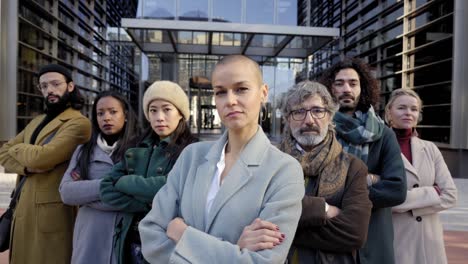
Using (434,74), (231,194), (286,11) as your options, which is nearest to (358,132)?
(231,194)

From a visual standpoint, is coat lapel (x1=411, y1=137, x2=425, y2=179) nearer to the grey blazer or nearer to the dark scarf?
the dark scarf

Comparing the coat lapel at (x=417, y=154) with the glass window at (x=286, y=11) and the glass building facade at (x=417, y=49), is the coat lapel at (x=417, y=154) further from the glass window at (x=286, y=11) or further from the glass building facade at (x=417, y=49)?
the glass window at (x=286, y=11)

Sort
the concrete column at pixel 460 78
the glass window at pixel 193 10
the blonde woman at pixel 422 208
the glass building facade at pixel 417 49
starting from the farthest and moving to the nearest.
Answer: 1. the glass window at pixel 193 10
2. the glass building facade at pixel 417 49
3. the concrete column at pixel 460 78
4. the blonde woman at pixel 422 208

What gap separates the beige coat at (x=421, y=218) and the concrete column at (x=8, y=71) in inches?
434

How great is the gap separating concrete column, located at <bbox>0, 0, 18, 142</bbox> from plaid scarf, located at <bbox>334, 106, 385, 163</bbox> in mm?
10881

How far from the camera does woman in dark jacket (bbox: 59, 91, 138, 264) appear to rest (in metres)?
2.28

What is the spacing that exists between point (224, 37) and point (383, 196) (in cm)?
1114

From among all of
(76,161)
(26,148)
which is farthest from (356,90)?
(26,148)

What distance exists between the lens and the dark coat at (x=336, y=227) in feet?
4.85

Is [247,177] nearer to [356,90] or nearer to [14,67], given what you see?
[356,90]

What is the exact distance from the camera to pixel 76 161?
2.46 metres

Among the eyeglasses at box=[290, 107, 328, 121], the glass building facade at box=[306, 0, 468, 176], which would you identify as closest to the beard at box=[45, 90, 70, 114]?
the eyeglasses at box=[290, 107, 328, 121]

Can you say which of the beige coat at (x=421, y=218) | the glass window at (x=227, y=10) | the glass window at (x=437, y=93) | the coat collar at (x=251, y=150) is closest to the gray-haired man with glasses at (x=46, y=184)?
the coat collar at (x=251, y=150)

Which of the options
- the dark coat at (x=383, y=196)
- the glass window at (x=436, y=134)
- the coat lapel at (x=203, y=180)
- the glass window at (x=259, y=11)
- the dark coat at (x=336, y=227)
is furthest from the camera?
the glass window at (x=259, y=11)
